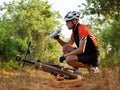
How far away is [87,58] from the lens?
31.2 ft

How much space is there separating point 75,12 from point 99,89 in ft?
→ 11.2

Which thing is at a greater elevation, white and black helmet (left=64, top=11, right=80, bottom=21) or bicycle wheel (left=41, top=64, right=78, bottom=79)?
white and black helmet (left=64, top=11, right=80, bottom=21)

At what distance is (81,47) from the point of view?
9273 mm

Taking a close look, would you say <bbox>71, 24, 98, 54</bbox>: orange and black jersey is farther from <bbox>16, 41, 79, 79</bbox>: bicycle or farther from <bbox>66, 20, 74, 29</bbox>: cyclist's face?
<bbox>16, 41, 79, 79</bbox>: bicycle

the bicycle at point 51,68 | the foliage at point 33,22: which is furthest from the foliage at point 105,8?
the foliage at point 33,22

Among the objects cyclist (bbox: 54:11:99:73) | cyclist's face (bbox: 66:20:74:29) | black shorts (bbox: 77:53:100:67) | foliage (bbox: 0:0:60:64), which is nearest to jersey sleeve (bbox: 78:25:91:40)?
cyclist (bbox: 54:11:99:73)

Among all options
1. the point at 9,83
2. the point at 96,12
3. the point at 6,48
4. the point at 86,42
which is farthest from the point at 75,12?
the point at 96,12

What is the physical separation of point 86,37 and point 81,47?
0.23 m

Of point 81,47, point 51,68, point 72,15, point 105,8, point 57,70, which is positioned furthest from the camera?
point 105,8

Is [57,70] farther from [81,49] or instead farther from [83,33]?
[83,33]

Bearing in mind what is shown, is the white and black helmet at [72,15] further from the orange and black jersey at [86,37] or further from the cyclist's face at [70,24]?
the orange and black jersey at [86,37]

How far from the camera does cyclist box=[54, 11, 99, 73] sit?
9.30m

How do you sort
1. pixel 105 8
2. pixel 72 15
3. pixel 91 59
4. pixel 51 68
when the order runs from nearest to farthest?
pixel 91 59
pixel 72 15
pixel 51 68
pixel 105 8

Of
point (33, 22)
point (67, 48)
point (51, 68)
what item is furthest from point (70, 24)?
point (33, 22)
